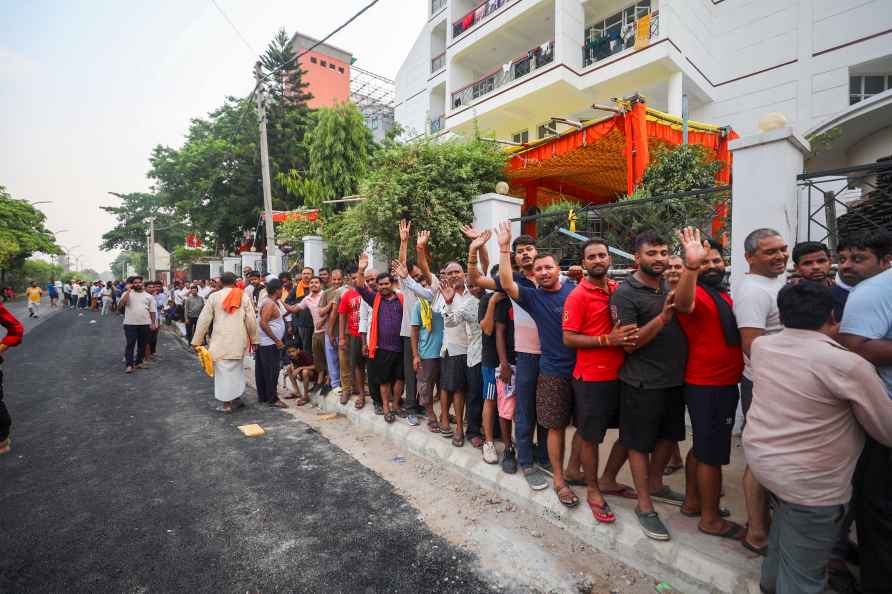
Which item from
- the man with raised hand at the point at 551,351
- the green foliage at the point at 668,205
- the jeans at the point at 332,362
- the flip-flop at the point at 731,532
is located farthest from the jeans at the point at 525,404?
the jeans at the point at 332,362

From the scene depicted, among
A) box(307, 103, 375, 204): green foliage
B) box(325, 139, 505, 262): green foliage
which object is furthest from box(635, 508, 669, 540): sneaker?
box(307, 103, 375, 204): green foliage

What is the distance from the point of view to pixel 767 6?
11852mm

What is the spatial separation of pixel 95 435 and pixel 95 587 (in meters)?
3.20

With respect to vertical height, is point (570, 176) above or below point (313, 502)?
above

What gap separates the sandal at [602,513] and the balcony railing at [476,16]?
15.8 metres

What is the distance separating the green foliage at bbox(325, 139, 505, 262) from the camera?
7.55 m

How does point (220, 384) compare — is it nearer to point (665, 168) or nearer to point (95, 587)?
point (95, 587)

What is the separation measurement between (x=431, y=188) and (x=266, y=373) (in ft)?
13.3

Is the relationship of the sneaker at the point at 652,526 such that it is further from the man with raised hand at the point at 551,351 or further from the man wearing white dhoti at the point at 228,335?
the man wearing white dhoti at the point at 228,335

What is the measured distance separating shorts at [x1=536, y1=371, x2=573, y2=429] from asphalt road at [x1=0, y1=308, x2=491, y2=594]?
104 cm

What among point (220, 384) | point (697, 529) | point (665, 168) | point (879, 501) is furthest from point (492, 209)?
point (879, 501)

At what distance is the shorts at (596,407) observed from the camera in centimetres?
288

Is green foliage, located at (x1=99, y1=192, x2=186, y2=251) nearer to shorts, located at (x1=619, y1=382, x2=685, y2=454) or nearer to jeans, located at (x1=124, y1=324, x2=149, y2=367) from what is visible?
jeans, located at (x1=124, y1=324, x2=149, y2=367)

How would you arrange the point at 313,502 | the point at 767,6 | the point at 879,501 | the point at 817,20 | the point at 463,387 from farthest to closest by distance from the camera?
1. the point at 767,6
2. the point at 817,20
3. the point at 463,387
4. the point at 313,502
5. the point at 879,501
